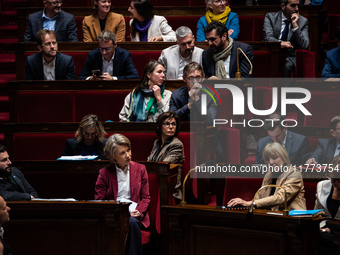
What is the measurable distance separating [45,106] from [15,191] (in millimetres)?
992

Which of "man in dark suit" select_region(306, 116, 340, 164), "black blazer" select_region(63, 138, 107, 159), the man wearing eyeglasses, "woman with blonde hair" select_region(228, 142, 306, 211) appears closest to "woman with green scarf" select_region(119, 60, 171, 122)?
"black blazer" select_region(63, 138, 107, 159)

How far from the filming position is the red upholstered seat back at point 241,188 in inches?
103

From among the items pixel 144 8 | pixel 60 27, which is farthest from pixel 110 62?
pixel 60 27

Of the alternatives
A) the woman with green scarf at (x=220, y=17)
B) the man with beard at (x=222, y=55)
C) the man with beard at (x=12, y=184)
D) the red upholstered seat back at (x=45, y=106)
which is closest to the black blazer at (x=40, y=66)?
the red upholstered seat back at (x=45, y=106)

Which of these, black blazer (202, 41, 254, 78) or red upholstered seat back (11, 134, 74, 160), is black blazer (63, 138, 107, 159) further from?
black blazer (202, 41, 254, 78)

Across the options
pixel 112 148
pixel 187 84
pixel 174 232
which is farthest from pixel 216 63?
pixel 174 232

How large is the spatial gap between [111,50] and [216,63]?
0.62 m

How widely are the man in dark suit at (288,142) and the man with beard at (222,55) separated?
0.72 metres

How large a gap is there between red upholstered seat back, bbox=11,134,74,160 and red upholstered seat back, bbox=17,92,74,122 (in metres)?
0.32

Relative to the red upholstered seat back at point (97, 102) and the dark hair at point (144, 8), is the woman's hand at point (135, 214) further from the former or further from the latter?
the dark hair at point (144, 8)

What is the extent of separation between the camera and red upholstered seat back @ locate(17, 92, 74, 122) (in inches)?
140

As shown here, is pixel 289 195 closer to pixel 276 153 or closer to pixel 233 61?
pixel 276 153

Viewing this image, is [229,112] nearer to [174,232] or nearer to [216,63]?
[216,63]

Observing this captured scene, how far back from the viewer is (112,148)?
2.73 m
